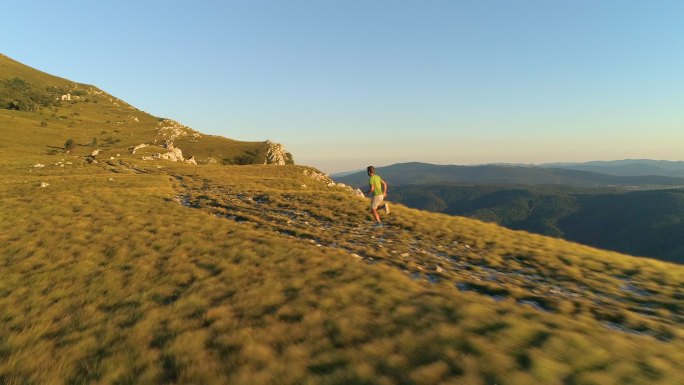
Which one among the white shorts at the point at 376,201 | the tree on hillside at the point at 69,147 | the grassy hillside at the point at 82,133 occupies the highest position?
the grassy hillside at the point at 82,133

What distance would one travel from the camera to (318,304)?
35.5ft

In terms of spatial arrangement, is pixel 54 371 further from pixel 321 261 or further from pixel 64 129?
pixel 64 129

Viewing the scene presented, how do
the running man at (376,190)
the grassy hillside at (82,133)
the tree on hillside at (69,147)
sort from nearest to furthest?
the running man at (376,190) < the tree on hillside at (69,147) < the grassy hillside at (82,133)

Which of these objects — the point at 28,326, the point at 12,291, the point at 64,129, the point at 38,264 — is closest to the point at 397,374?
the point at 28,326

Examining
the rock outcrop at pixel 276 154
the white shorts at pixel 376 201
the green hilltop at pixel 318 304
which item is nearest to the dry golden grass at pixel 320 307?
the green hilltop at pixel 318 304

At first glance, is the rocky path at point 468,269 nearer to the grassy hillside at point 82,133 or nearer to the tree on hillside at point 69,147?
the grassy hillside at point 82,133

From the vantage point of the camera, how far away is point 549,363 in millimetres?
7367

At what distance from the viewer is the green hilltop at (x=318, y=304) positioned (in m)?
7.53

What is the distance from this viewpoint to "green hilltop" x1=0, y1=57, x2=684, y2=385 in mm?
7527

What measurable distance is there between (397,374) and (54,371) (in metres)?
7.26

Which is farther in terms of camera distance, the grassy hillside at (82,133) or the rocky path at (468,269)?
the grassy hillside at (82,133)

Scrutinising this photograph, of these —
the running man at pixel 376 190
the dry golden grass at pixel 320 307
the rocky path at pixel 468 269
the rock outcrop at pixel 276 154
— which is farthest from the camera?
the rock outcrop at pixel 276 154

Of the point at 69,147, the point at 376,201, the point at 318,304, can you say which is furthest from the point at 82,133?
the point at 318,304

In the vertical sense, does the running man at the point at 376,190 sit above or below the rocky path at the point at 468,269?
above
